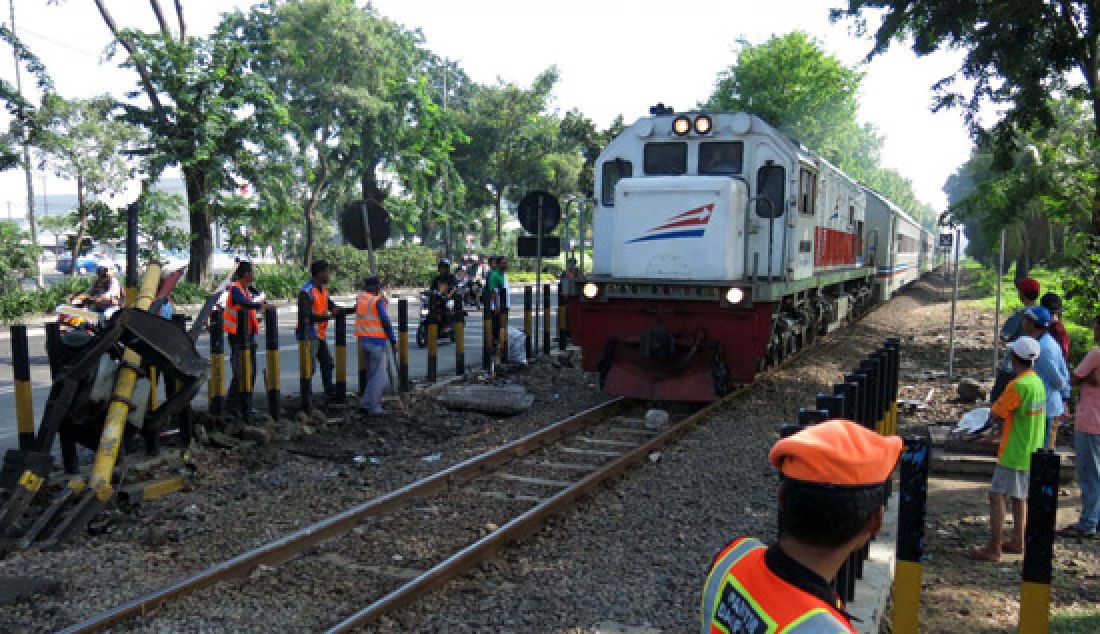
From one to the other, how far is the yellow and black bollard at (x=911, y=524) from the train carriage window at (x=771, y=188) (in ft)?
20.9

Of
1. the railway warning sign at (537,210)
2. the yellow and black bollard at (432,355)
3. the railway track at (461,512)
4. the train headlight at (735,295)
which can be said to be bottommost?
the railway track at (461,512)

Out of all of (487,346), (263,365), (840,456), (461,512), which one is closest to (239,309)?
(263,365)

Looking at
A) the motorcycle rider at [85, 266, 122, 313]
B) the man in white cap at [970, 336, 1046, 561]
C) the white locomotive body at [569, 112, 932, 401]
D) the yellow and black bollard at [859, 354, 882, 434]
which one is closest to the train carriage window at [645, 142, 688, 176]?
the white locomotive body at [569, 112, 932, 401]

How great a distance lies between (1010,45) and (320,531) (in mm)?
12541

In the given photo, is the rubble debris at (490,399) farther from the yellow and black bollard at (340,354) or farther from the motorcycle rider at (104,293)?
the motorcycle rider at (104,293)

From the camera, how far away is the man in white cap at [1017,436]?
5.51 meters

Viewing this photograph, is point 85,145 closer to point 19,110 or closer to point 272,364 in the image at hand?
point 19,110

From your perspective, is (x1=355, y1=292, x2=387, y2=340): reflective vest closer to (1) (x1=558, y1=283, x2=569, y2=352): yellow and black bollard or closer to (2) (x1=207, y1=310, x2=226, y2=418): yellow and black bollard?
(2) (x1=207, y1=310, x2=226, y2=418): yellow and black bollard

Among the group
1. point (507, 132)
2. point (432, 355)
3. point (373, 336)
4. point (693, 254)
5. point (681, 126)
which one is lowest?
point (432, 355)

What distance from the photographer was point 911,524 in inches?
152

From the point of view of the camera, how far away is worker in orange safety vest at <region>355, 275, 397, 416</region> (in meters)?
9.44

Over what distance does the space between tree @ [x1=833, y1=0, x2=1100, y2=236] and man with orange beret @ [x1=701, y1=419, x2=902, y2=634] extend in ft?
41.0

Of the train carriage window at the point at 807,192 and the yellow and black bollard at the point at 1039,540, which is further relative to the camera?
the train carriage window at the point at 807,192

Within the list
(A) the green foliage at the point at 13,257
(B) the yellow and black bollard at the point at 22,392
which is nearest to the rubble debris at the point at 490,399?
(B) the yellow and black bollard at the point at 22,392
